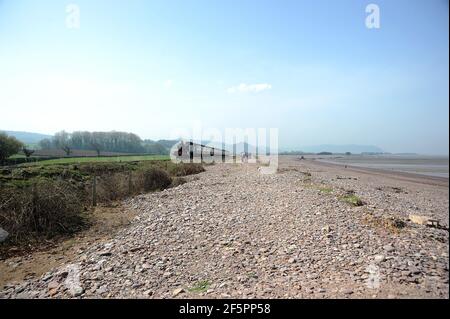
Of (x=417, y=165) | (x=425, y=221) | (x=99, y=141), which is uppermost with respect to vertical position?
(x=99, y=141)

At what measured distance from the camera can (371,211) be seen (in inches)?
297

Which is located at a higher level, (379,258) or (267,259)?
(379,258)

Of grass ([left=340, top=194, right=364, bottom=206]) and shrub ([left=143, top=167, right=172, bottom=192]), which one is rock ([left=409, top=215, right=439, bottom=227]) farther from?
shrub ([left=143, top=167, right=172, bottom=192])

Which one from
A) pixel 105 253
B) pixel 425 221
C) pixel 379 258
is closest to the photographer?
pixel 379 258

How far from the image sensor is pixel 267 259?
Result: 5609mm

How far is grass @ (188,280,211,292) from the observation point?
4.66 meters

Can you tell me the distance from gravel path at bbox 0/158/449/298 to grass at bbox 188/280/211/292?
19mm

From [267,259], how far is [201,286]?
58.2 inches

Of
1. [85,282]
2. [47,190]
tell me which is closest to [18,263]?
[85,282]

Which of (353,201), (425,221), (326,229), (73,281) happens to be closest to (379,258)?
(425,221)

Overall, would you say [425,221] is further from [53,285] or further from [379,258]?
[53,285]

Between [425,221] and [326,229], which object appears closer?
[425,221]

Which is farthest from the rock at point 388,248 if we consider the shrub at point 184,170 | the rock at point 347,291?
the shrub at point 184,170

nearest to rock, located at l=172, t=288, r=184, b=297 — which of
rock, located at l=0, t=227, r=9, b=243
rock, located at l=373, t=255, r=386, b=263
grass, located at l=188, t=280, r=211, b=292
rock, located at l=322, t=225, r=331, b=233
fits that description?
grass, located at l=188, t=280, r=211, b=292
